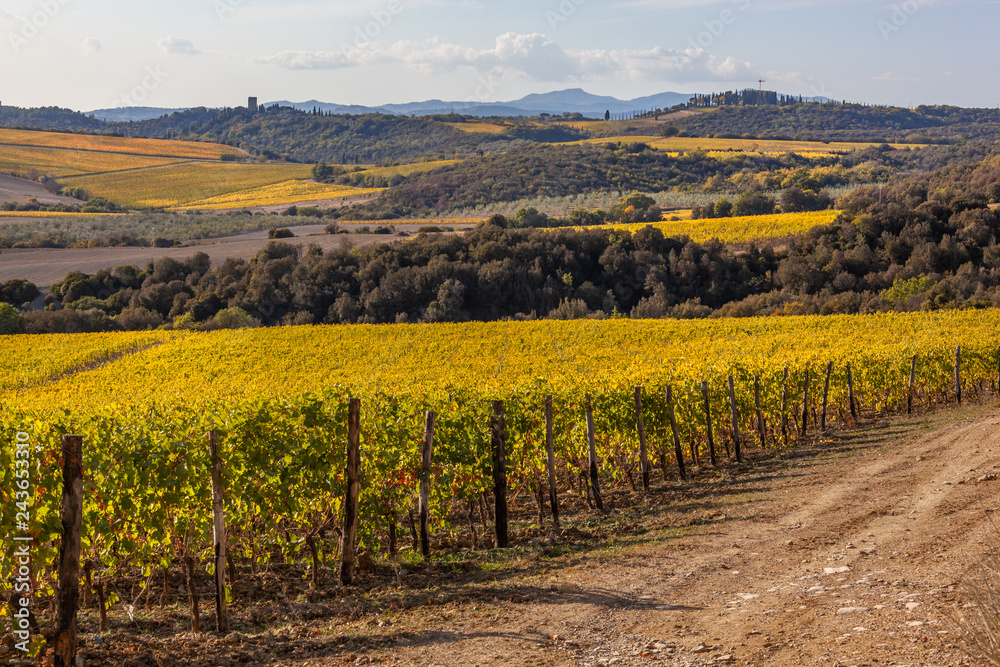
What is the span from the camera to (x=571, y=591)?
24.3 feet

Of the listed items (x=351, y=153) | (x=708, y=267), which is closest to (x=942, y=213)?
(x=708, y=267)

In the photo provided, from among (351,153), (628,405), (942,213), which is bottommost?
(628,405)

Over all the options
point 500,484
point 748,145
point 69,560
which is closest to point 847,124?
point 748,145

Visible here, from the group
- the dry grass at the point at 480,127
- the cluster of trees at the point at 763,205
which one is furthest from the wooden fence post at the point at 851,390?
the dry grass at the point at 480,127

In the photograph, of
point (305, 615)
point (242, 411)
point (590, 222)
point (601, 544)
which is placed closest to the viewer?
point (305, 615)

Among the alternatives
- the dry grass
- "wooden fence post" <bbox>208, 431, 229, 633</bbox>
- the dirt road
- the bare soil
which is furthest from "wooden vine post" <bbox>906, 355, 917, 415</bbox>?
the dry grass

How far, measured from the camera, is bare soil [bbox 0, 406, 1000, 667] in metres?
5.66

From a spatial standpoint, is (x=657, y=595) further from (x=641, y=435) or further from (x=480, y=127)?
(x=480, y=127)

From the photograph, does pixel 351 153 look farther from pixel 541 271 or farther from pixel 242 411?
pixel 242 411

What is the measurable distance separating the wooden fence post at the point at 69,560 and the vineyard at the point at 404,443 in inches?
17.7

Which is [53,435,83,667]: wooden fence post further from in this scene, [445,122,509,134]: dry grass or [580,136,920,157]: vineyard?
[445,122,509,134]: dry grass

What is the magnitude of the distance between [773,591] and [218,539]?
16.3 feet

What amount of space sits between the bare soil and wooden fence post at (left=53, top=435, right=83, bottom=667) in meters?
0.54

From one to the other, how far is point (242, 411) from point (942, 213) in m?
74.6
